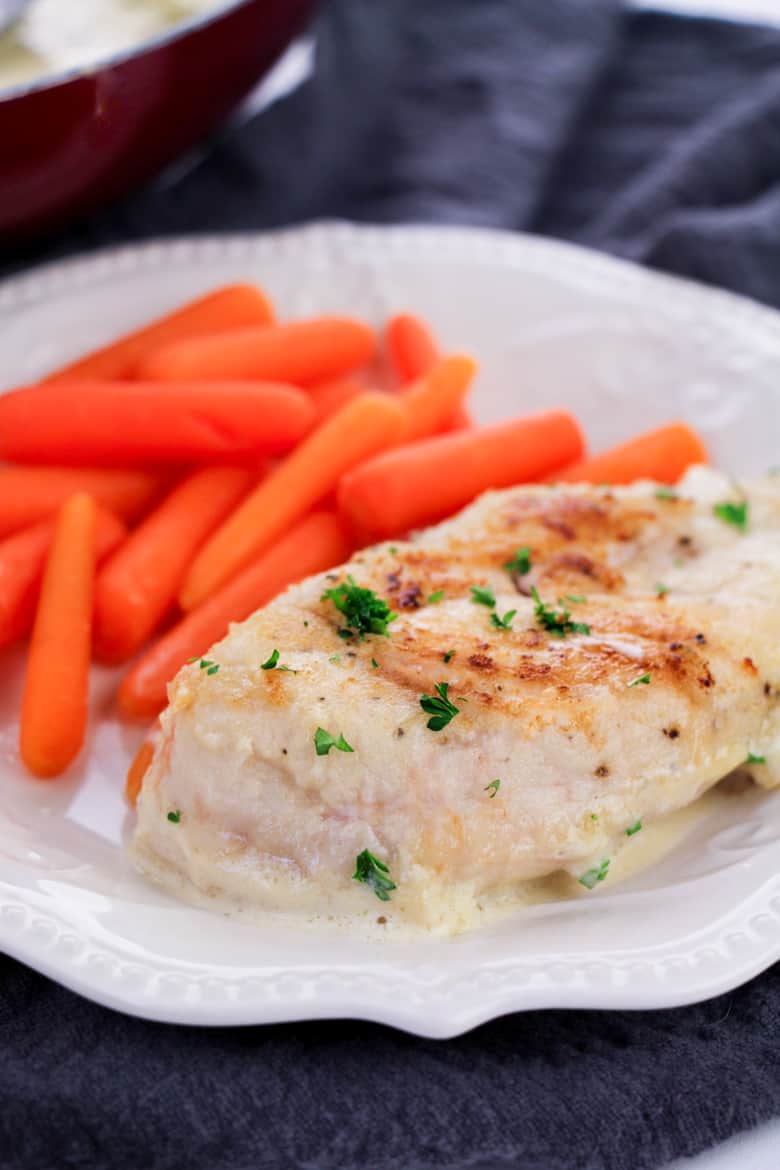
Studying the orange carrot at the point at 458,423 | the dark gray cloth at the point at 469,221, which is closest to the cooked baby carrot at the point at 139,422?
the orange carrot at the point at 458,423

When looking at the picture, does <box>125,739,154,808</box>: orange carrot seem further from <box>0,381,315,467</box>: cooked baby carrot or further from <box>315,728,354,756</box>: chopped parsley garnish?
<box>0,381,315,467</box>: cooked baby carrot

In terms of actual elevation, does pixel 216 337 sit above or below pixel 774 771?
above

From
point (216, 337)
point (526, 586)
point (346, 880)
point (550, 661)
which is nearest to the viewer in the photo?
point (346, 880)

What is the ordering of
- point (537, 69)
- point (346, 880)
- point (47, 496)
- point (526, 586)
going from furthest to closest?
point (537, 69) → point (47, 496) → point (526, 586) → point (346, 880)

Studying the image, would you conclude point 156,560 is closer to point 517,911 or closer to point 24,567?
point 24,567

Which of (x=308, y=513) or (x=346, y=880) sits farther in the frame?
(x=308, y=513)

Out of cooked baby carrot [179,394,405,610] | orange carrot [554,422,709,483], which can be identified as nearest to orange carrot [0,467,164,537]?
cooked baby carrot [179,394,405,610]

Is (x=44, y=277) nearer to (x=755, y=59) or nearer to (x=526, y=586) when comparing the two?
(x=526, y=586)

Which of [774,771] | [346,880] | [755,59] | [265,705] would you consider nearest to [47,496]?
[265,705]
